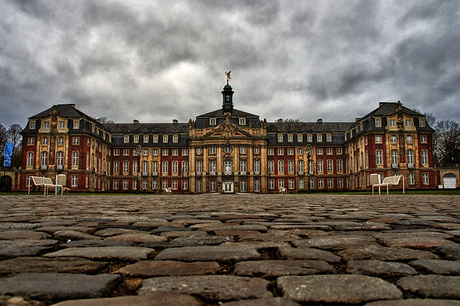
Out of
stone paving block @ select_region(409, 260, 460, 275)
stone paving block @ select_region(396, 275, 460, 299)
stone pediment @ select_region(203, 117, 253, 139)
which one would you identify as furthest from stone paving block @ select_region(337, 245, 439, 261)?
stone pediment @ select_region(203, 117, 253, 139)

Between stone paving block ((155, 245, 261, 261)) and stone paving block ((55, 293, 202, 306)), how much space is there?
0.92m

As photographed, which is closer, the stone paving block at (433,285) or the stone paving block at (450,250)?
the stone paving block at (433,285)

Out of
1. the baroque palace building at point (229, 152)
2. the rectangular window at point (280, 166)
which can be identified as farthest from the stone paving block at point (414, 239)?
the rectangular window at point (280, 166)

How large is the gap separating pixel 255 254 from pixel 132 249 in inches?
37.3

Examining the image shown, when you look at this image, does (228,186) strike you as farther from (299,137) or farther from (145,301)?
(145,301)

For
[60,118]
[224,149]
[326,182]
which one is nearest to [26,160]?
[60,118]

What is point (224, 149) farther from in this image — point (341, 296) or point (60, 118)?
point (341, 296)

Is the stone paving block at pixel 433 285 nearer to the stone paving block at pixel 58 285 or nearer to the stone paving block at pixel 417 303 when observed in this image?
the stone paving block at pixel 417 303

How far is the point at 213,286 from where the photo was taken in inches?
75.3

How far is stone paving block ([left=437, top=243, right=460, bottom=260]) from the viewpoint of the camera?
2.77 metres


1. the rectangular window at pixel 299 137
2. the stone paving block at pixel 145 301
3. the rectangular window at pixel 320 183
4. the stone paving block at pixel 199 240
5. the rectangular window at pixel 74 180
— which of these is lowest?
the stone paving block at pixel 199 240

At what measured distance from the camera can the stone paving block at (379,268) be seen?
87.7 inches

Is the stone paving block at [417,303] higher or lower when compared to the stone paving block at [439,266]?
higher

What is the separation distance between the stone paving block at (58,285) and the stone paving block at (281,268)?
0.74 meters
